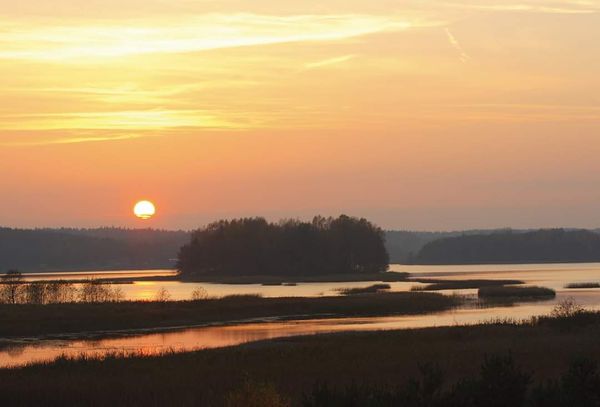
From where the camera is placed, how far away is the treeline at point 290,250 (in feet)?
572

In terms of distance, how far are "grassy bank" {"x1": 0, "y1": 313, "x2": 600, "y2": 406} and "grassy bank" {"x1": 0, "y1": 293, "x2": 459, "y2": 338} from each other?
71.5ft

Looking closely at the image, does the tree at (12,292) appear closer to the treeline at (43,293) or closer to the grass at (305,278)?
the treeline at (43,293)

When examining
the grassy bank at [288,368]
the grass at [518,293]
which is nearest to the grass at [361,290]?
the grass at [518,293]

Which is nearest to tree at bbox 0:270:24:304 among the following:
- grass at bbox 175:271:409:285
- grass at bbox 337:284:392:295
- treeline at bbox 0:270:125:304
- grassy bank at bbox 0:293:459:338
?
treeline at bbox 0:270:125:304

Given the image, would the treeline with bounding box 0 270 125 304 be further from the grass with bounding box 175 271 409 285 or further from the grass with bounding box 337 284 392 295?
the grass with bounding box 175 271 409 285

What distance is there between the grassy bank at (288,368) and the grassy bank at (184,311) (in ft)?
71.5

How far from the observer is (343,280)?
156500mm

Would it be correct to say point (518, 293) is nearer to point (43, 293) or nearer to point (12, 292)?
point (43, 293)

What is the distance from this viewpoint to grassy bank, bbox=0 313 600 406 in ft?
96.8

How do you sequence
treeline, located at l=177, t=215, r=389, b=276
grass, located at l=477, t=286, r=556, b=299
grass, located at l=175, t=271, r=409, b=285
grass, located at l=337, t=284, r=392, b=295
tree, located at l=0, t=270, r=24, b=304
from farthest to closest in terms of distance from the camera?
treeline, located at l=177, t=215, r=389, b=276
grass, located at l=175, t=271, r=409, b=285
grass, located at l=337, t=284, r=392, b=295
grass, located at l=477, t=286, r=556, b=299
tree, located at l=0, t=270, r=24, b=304

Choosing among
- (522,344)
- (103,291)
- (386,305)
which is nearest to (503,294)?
(386,305)

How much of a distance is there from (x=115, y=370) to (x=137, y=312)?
36235 mm

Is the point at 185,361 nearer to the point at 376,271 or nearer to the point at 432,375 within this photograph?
the point at 432,375

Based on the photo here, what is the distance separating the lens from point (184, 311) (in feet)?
245
